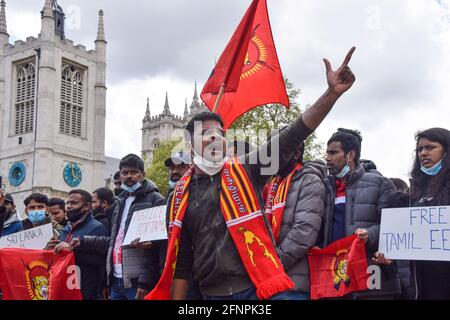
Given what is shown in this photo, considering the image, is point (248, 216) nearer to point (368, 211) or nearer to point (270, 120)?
point (368, 211)

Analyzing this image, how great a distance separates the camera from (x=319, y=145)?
2366cm

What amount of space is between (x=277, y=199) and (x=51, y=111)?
5491 centimetres

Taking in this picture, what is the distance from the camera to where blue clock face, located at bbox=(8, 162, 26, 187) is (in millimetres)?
56250

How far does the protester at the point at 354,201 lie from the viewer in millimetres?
4520

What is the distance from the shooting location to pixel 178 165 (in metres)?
5.96

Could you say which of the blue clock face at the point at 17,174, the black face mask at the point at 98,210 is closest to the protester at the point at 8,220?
the black face mask at the point at 98,210

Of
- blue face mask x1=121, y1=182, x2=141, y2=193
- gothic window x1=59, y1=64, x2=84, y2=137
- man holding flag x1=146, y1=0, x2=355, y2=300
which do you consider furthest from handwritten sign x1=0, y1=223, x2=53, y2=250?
gothic window x1=59, y1=64, x2=84, y2=137

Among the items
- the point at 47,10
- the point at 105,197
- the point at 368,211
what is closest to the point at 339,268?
the point at 368,211

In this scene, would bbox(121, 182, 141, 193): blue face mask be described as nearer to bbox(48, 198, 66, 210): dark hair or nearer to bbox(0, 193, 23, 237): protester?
bbox(48, 198, 66, 210): dark hair

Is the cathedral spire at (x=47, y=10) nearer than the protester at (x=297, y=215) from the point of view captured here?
No

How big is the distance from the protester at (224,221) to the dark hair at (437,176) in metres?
1.38

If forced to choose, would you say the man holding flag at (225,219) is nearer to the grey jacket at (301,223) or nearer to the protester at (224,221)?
the protester at (224,221)

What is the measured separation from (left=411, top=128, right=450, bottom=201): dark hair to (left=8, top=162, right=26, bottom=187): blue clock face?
180ft
